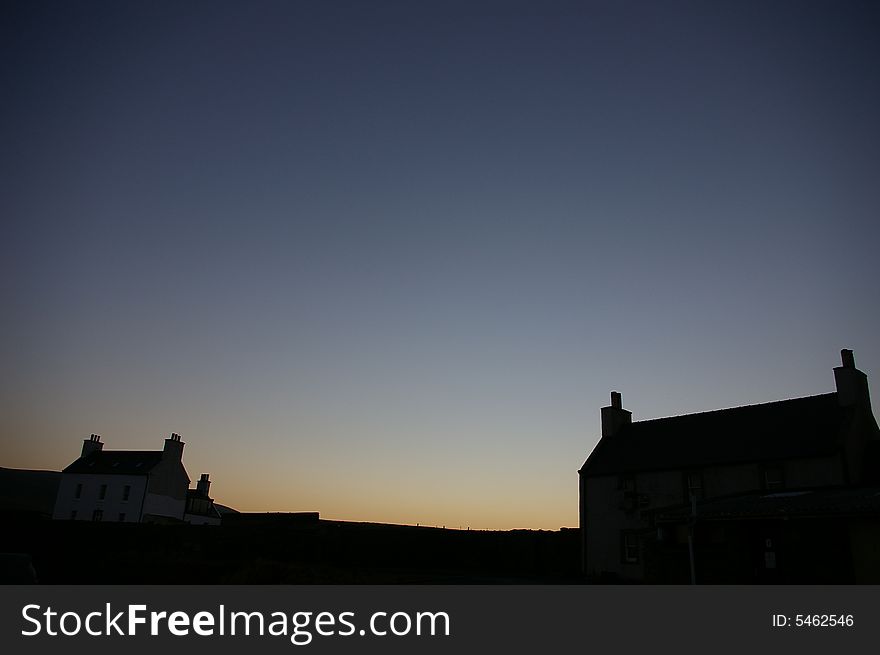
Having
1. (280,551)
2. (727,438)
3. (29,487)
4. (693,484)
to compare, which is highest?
(29,487)

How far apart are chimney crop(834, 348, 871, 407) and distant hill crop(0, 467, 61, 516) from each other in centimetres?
15328

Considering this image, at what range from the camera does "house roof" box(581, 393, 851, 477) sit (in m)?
30.4

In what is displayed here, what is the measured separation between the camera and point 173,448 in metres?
61.2

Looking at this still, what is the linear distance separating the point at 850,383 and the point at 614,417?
47.6 feet

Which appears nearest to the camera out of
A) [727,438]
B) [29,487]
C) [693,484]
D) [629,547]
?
[693,484]

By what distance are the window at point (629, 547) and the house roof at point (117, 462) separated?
4229 centimetres

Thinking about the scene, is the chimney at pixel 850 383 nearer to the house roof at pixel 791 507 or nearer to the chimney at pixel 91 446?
the house roof at pixel 791 507

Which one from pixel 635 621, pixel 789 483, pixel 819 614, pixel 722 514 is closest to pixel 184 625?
pixel 635 621

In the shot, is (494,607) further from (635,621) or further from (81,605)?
(81,605)

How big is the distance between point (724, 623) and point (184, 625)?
842 cm

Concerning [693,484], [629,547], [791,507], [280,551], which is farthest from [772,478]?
[280,551]

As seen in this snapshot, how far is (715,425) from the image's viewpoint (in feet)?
119

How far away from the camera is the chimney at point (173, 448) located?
60.4 metres

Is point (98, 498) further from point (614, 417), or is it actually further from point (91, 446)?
point (614, 417)
